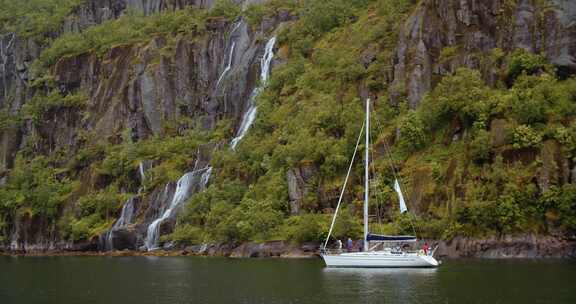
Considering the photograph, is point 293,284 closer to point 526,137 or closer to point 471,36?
point 526,137

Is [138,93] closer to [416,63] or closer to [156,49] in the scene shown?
[156,49]

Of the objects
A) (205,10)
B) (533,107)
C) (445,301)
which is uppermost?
(205,10)

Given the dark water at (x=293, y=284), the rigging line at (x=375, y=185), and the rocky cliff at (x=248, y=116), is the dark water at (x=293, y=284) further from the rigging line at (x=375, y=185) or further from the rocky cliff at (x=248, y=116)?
the rocky cliff at (x=248, y=116)

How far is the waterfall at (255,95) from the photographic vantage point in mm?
100188

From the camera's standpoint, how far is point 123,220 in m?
96.2

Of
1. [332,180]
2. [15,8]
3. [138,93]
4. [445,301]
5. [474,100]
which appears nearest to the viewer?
[445,301]

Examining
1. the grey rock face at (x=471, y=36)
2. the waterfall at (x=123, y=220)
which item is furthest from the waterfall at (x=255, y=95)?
the grey rock face at (x=471, y=36)

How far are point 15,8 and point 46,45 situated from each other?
21.9 meters

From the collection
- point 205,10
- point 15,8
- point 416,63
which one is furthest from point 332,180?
point 15,8

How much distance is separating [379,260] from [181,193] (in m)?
39.7

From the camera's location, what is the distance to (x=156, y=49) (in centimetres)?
12794

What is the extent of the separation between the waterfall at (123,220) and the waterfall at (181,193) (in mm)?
5741

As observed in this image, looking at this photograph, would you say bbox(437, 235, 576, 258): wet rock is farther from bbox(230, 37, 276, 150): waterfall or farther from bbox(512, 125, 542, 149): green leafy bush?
bbox(230, 37, 276, 150): waterfall

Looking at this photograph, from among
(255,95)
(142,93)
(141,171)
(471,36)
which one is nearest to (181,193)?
(141,171)
